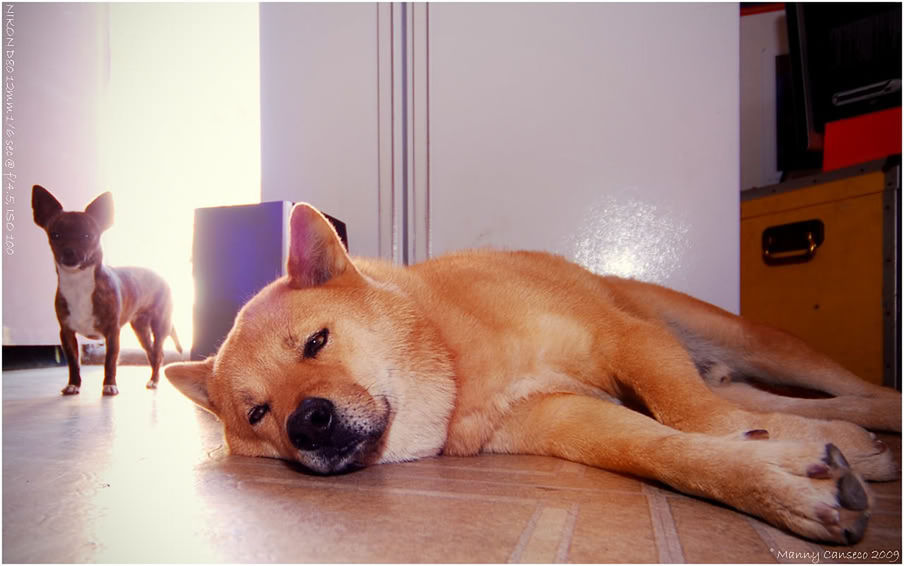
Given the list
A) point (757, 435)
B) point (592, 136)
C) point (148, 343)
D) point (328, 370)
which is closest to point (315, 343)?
point (328, 370)

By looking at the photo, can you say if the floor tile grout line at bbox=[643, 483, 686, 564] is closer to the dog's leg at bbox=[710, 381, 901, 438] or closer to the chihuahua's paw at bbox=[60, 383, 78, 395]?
the dog's leg at bbox=[710, 381, 901, 438]

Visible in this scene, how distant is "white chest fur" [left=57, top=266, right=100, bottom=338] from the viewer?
2789mm

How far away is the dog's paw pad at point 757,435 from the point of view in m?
1.10

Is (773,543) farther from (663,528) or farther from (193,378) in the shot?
(193,378)

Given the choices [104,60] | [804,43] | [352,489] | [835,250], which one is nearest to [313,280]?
[352,489]

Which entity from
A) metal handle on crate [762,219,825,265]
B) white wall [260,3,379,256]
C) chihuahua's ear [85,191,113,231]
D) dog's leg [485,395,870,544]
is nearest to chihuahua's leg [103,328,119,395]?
chihuahua's ear [85,191,113,231]

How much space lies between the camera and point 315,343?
1408 millimetres

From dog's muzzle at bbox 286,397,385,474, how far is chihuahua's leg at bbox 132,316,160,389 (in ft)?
8.29

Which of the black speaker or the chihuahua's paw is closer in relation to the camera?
the black speaker

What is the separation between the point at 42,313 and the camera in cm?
288

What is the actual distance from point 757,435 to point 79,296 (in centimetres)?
329

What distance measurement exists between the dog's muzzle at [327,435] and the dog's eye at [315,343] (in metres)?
0.19

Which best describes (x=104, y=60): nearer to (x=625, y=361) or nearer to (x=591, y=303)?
(x=591, y=303)

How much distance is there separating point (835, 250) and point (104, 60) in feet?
13.7
